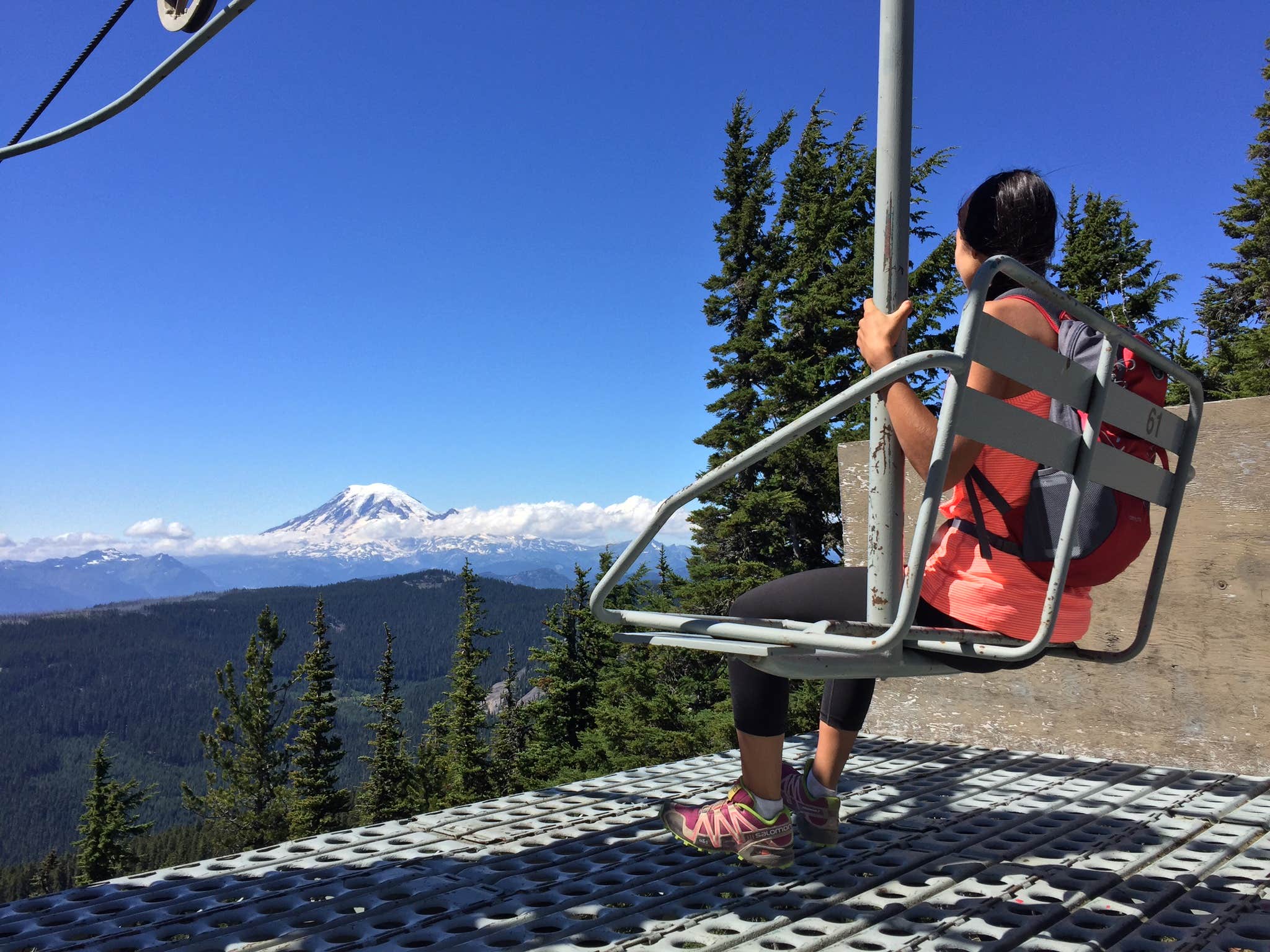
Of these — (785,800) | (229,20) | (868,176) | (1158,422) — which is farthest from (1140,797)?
(868,176)

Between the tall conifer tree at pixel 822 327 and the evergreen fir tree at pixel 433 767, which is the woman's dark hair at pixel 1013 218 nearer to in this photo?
the tall conifer tree at pixel 822 327

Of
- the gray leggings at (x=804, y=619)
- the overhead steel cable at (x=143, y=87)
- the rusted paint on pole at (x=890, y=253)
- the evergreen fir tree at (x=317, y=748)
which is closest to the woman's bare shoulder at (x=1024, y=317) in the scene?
the rusted paint on pole at (x=890, y=253)

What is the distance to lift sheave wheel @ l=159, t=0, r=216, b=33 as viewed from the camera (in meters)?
2.68

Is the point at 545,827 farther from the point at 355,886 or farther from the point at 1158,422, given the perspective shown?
the point at 1158,422

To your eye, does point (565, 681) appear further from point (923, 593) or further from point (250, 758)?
point (923, 593)

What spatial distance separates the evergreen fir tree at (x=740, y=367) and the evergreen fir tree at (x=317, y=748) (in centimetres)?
3260

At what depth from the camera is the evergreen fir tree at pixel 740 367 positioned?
775 inches

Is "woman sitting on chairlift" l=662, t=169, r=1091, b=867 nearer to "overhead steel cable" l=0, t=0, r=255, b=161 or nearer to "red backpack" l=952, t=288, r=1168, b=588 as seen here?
"red backpack" l=952, t=288, r=1168, b=588

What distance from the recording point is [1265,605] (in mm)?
3555

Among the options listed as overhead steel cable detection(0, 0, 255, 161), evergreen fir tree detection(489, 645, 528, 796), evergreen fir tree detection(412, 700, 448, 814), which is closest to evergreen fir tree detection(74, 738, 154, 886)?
evergreen fir tree detection(412, 700, 448, 814)

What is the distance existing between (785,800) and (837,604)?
2.80 feet

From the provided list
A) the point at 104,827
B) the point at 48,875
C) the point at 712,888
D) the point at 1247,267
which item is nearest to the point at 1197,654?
the point at 712,888

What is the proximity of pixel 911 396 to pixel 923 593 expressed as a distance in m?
0.53

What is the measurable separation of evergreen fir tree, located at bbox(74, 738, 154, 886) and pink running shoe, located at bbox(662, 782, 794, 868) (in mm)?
60858
